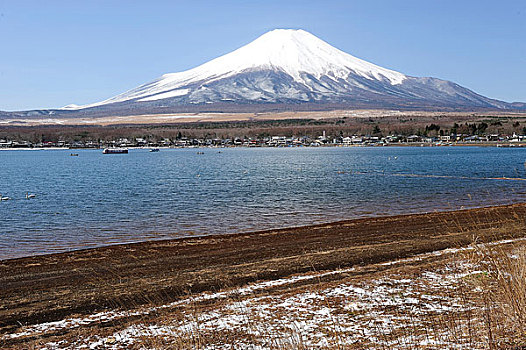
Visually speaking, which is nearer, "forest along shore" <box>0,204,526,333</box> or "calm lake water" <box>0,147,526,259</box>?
"forest along shore" <box>0,204,526,333</box>

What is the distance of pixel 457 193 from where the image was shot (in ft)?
119

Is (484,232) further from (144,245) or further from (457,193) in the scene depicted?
(457,193)

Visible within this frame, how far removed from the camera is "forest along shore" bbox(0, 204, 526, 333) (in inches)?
423

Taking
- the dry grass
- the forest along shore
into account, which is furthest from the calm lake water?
the dry grass

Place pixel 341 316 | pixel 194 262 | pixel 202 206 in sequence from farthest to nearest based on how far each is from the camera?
pixel 202 206 → pixel 194 262 → pixel 341 316

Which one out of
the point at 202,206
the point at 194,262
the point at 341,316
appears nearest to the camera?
the point at 341,316

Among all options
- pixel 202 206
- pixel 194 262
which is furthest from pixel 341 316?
pixel 202 206

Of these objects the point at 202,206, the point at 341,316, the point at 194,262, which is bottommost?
the point at 202,206

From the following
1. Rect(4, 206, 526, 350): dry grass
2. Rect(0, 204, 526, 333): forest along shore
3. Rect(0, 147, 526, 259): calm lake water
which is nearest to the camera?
Rect(4, 206, 526, 350): dry grass

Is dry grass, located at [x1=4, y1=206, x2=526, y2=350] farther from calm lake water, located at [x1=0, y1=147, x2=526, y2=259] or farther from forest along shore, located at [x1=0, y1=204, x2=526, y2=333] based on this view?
calm lake water, located at [x1=0, y1=147, x2=526, y2=259]

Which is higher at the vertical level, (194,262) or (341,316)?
(341,316)

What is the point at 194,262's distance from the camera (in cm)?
1427

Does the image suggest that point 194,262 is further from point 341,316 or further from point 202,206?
point 202,206

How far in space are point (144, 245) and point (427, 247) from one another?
29.8 feet
